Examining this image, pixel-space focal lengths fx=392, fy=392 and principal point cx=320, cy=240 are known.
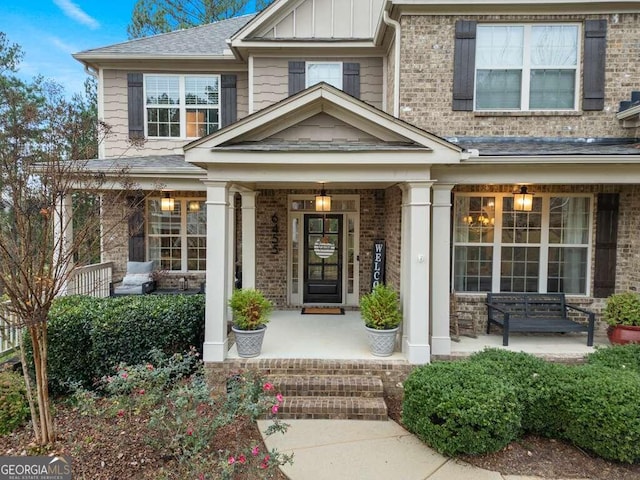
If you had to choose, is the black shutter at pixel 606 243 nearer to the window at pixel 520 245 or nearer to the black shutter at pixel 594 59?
the window at pixel 520 245

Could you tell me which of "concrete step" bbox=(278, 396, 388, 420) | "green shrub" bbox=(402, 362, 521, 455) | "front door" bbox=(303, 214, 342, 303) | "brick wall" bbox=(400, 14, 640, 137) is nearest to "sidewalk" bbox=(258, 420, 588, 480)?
"concrete step" bbox=(278, 396, 388, 420)

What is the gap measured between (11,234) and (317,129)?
3.80 m

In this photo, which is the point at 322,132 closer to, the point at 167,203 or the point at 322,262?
the point at 322,262

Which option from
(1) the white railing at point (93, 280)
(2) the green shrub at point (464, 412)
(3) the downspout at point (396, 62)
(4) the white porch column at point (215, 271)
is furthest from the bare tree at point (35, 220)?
(3) the downspout at point (396, 62)

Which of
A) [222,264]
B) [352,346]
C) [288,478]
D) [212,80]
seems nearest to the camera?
[288,478]

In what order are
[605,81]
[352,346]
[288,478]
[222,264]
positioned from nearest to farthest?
[288,478], [222,264], [352,346], [605,81]

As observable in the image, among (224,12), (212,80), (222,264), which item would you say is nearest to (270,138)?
(222,264)

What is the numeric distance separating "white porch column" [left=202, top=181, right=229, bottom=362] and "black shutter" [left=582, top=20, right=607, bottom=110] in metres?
6.35

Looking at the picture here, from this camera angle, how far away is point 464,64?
22.2ft

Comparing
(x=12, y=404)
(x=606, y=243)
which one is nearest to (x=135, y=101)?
(x=12, y=404)

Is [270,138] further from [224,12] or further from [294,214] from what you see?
[224,12]

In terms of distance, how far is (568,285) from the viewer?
6965 millimetres

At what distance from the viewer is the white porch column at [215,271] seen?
5.41 metres

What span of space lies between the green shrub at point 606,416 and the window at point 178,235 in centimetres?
778
